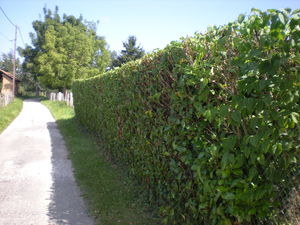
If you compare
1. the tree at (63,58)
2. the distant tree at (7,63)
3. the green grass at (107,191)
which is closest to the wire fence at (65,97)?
the tree at (63,58)

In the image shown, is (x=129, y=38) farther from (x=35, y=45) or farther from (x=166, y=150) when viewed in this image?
(x=166, y=150)

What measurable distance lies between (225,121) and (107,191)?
3.22m

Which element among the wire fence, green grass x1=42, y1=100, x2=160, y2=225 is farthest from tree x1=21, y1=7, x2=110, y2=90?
green grass x1=42, y1=100, x2=160, y2=225

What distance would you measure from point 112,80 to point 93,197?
2896mm

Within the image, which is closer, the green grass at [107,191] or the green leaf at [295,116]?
the green leaf at [295,116]

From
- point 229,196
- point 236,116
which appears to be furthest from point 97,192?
point 236,116

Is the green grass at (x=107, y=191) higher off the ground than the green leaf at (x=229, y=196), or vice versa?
the green leaf at (x=229, y=196)

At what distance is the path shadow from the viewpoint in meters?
4.05

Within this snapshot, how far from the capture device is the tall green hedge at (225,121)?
1850mm

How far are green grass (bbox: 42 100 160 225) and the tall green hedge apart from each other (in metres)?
0.37

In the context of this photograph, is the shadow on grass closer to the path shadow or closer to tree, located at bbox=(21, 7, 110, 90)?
the path shadow

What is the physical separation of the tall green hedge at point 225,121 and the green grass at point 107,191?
37 centimetres

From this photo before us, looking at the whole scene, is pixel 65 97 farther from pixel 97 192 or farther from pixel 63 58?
pixel 97 192

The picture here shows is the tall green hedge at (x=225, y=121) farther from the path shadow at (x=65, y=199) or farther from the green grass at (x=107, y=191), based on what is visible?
the path shadow at (x=65, y=199)
